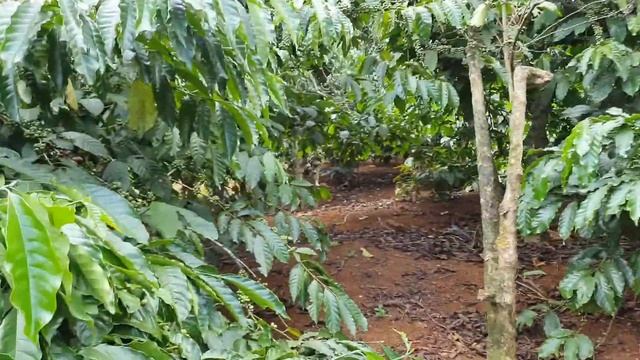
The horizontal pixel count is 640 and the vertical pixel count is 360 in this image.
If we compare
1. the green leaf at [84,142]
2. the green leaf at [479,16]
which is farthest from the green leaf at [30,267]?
the green leaf at [479,16]

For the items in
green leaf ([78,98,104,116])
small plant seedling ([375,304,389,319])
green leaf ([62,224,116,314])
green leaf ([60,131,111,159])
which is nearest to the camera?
green leaf ([62,224,116,314])

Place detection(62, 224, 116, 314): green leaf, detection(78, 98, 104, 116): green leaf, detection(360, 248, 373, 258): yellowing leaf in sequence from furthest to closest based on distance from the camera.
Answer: detection(360, 248, 373, 258): yellowing leaf → detection(78, 98, 104, 116): green leaf → detection(62, 224, 116, 314): green leaf

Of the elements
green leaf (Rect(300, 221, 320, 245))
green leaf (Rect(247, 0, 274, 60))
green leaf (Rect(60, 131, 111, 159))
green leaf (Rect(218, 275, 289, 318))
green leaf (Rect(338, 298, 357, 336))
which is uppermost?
green leaf (Rect(247, 0, 274, 60))

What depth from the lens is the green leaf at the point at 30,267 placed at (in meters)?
0.65

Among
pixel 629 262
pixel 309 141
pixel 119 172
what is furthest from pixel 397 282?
pixel 119 172

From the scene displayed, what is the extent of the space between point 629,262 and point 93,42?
2.23 m

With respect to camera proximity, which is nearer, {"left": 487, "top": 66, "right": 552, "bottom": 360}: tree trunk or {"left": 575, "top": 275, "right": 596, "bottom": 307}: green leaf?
{"left": 487, "top": 66, "right": 552, "bottom": 360}: tree trunk

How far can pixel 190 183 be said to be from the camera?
2.43 meters

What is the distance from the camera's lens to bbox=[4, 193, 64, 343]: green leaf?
2.14 ft

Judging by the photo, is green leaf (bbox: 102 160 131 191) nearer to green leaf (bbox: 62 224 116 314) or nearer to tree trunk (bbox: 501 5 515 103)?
green leaf (bbox: 62 224 116 314)

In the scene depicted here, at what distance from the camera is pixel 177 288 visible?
3.32 ft

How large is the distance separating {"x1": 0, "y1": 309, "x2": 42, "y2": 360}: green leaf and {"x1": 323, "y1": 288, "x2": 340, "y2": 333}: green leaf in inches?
51.4

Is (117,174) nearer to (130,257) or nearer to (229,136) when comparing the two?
(229,136)

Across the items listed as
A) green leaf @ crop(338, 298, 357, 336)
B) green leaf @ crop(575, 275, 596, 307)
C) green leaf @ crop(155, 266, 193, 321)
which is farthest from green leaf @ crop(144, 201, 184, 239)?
green leaf @ crop(575, 275, 596, 307)
